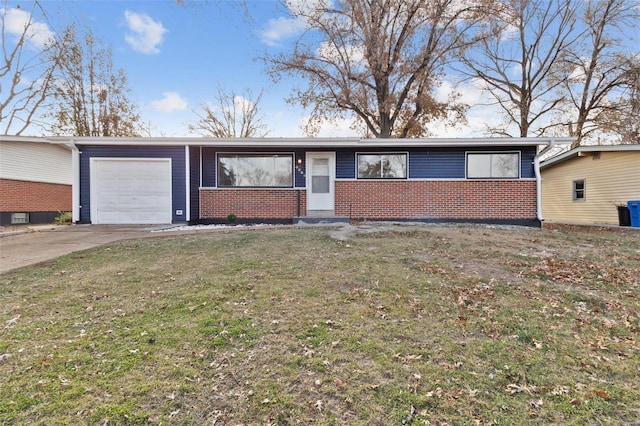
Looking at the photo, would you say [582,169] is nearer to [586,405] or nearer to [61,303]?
[586,405]

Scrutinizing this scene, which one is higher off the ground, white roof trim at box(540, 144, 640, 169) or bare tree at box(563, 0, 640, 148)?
bare tree at box(563, 0, 640, 148)

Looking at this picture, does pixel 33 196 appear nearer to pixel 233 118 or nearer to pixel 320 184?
pixel 320 184

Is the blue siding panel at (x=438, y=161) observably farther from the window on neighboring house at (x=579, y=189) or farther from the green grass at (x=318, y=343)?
the window on neighboring house at (x=579, y=189)

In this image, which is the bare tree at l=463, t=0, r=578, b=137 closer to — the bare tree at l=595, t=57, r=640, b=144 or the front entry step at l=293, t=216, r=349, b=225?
the bare tree at l=595, t=57, r=640, b=144

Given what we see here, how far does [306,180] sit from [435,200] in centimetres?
437

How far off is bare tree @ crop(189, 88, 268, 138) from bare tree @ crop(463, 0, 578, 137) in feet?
50.7

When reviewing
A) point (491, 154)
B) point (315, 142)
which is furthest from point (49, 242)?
point (491, 154)

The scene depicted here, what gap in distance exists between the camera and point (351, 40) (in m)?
16.9

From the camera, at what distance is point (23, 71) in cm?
1603

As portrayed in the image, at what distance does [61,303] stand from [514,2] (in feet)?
71.3

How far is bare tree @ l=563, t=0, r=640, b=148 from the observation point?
16.9 meters

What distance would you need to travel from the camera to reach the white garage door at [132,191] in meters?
10.1

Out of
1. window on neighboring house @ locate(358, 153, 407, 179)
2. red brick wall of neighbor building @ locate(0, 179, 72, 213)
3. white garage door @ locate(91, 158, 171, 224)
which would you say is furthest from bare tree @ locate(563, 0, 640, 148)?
red brick wall of neighbor building @ locate(0, 179, 72, 213)

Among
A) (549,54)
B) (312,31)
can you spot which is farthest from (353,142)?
(549,54)
